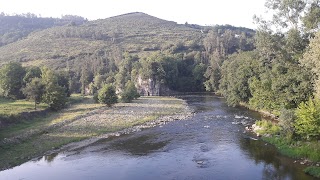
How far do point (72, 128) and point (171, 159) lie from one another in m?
22.8

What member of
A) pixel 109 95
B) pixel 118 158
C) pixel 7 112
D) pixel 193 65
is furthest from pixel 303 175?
pixel 193 65

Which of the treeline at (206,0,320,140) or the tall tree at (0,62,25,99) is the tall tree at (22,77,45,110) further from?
the treeline at (206,0,320,140)

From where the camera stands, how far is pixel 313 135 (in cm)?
3844

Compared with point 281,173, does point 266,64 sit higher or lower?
higher

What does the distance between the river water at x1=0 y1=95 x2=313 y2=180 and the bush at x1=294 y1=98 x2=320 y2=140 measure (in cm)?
411

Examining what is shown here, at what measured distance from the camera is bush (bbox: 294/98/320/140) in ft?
→ 125

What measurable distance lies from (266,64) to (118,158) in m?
43.5

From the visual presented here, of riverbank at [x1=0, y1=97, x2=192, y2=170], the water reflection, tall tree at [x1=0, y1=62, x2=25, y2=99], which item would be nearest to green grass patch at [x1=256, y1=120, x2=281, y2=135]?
riverbank at [x1=0, y1=97, x2=192, y2=170]

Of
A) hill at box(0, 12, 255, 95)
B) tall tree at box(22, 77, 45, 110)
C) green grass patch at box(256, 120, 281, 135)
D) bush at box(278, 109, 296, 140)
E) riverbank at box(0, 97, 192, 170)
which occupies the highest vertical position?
hill at box(0, 12, 255, 95)

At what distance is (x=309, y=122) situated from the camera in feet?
126

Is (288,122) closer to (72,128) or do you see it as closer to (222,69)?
(72,128)

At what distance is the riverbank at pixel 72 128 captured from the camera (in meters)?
42.4

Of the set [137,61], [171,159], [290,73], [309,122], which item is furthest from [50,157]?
[137,61]

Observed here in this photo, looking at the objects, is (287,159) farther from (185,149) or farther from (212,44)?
(212,44)
